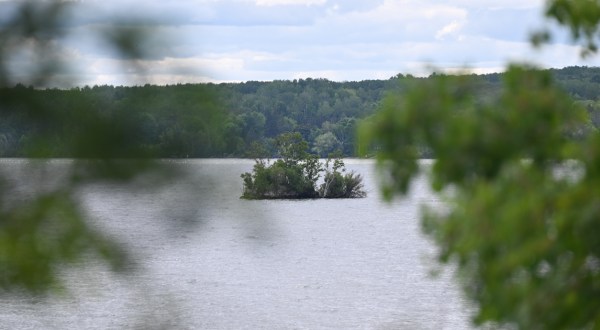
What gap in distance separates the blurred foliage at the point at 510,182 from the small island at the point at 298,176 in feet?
216

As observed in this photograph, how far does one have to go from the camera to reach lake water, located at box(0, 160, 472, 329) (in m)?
1.60

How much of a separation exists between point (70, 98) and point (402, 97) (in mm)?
806

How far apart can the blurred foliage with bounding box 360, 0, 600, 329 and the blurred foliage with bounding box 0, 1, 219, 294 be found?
605 mm

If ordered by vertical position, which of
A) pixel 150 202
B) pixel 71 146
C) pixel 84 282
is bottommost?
pixel 84 282

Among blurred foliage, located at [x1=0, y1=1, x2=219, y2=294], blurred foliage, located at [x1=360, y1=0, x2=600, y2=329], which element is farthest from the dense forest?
blurred foliage, located at [x1=360, y1=0, x2=600, y2=329]

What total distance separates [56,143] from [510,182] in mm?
902

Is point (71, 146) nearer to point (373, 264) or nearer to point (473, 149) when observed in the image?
point (473, 149)

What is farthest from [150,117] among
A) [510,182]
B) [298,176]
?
[298,176]

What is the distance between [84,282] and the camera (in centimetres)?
161

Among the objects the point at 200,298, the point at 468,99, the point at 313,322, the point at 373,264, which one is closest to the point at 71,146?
the point at 468,99

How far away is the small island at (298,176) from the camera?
74.2m

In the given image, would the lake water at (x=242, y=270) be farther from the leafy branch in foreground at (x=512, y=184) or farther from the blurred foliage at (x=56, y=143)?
the leafy branch in foreground at (x=512, y=184)

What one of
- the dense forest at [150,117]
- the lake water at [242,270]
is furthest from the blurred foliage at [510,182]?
the dense forest at [150,117]

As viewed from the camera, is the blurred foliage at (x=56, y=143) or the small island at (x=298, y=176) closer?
the blurred foliage at (x=56, y=143)
